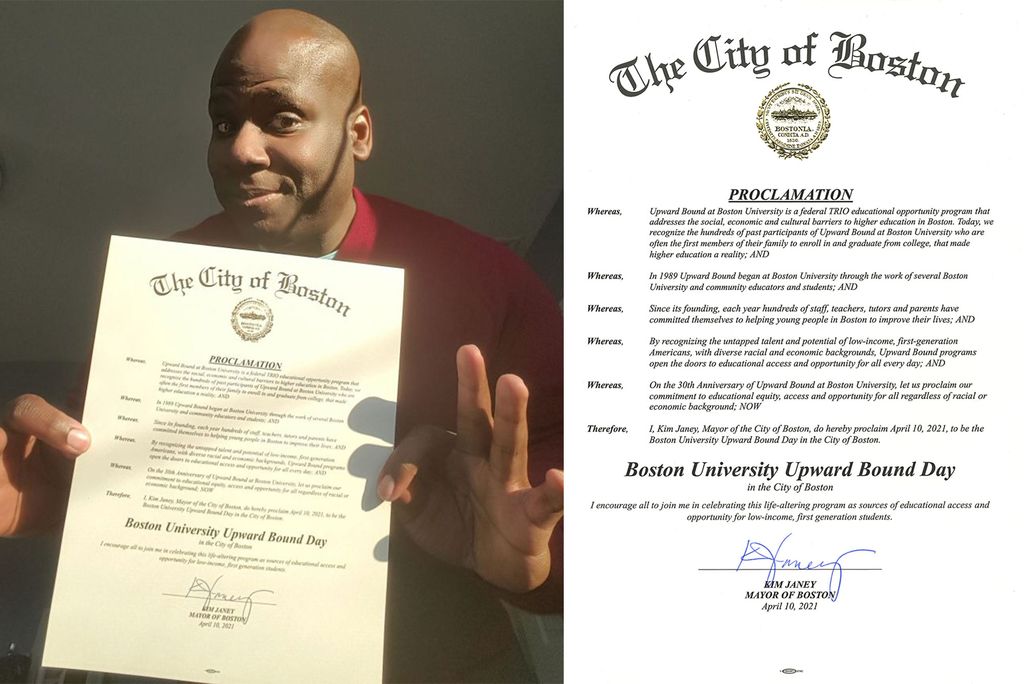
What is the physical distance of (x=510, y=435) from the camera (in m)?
0.88

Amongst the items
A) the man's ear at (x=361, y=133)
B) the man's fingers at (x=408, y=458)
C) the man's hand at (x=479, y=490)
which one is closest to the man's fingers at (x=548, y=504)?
the man's hand at (x=479, y=490)

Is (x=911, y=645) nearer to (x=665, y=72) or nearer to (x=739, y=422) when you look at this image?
(x=739, y=422)

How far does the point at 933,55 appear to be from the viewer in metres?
0.95

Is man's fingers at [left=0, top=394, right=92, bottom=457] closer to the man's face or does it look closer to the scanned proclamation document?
the scanned proclamation document

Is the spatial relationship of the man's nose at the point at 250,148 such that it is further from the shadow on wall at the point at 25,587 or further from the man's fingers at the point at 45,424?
the shadow on wall at the point at 25,587

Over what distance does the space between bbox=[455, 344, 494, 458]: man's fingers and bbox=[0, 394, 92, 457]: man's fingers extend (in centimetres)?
39

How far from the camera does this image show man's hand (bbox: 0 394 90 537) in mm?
846

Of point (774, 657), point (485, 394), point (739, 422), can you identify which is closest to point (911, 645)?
point (774, 657)

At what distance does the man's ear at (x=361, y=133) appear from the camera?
0.91 m

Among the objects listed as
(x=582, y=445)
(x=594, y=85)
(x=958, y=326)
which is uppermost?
(x=594, y=85)

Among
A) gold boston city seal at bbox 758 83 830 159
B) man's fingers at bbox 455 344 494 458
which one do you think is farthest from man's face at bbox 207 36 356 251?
gold boston city seal at bbox 758 83 830 159

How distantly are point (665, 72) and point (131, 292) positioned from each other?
64 centimetres
